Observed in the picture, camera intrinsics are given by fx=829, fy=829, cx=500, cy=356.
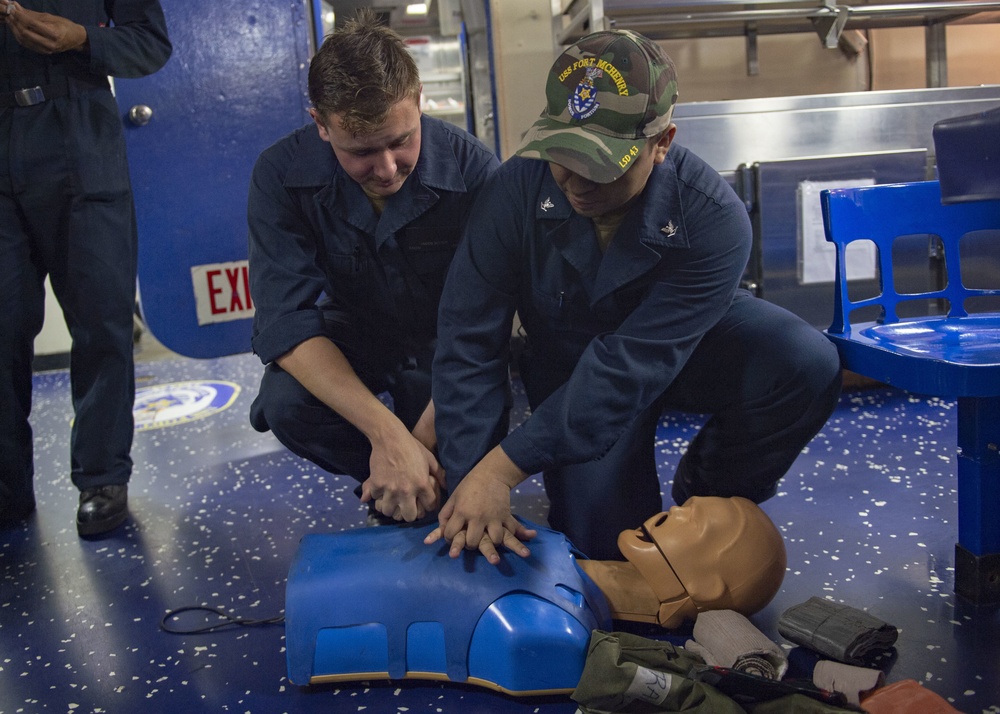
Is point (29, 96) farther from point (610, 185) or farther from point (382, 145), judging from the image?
point (610, 185)

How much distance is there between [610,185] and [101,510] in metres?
1.21

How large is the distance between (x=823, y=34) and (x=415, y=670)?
7.11 feet

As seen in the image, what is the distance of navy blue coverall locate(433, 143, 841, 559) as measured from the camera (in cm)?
107

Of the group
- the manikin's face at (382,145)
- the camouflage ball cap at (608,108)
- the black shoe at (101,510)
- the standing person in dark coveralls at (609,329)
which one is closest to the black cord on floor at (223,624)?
the standing person in dark coveralls at (609,329)

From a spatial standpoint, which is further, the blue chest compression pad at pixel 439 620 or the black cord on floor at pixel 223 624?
the black cord on floor at pixel 223 624

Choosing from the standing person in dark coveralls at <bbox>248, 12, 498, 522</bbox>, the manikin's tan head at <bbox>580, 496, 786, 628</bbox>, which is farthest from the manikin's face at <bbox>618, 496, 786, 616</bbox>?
the standing person in dark coveralls at <bbox>248, 12, 498, 522</bbox>

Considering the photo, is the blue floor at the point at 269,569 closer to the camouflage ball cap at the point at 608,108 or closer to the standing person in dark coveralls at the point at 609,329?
the standing person in dark coveralls at the point at 609,329

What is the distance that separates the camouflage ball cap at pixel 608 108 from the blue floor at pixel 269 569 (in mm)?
644

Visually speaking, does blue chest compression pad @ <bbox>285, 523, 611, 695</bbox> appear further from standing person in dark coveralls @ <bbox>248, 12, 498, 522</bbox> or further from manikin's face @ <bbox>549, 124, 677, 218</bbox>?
manikin's face @ <bbox>549, 124, 677, 218</bbox>

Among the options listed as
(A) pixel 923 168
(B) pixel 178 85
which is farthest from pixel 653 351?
(B) pixel 178 85

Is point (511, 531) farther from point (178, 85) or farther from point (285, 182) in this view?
point (178, 85)

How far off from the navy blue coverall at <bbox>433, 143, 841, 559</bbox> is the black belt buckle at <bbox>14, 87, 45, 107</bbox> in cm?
94

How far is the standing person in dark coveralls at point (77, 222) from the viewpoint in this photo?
5.02 ft

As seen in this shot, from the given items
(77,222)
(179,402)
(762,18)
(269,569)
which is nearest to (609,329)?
(269,569)
